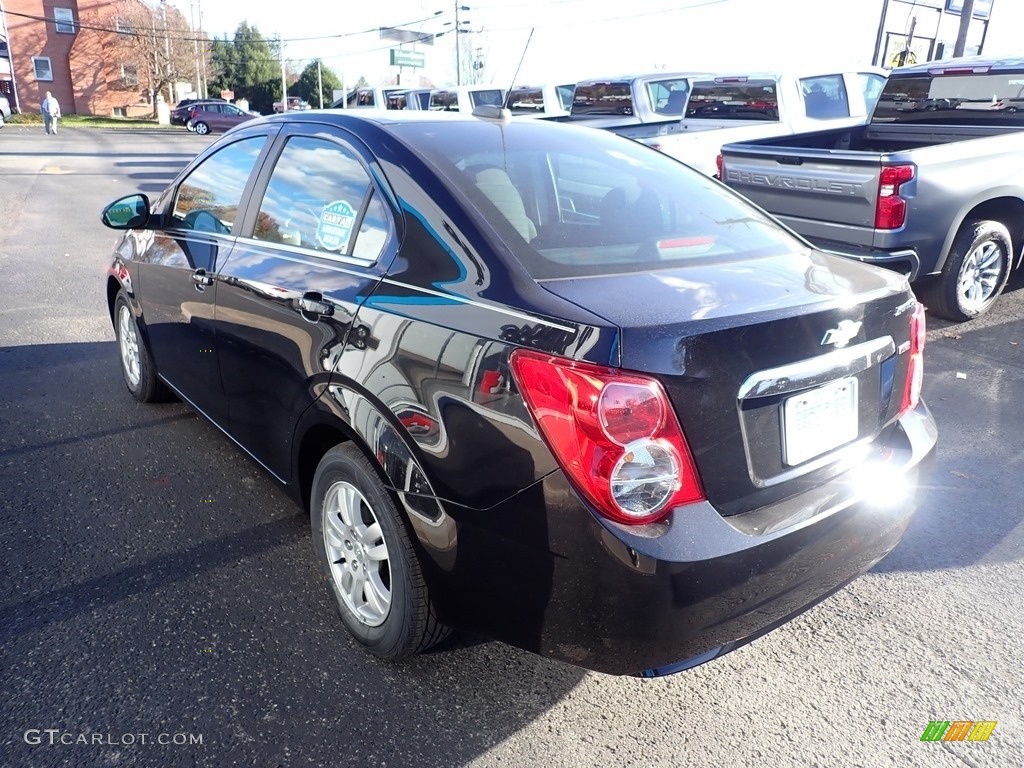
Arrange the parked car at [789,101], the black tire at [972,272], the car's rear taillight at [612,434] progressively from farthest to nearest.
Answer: the parked car at [789,101] < the black tire at [972,272] < the car's rear taillight at [612,434]

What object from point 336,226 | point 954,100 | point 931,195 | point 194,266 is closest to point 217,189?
point 194,266

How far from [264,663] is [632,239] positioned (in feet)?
5.88

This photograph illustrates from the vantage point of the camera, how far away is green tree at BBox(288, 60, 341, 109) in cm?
5747

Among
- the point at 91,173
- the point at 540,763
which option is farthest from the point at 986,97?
the point at 91,173

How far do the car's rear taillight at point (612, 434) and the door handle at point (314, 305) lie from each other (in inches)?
36.2

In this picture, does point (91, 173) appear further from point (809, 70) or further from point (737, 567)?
point (737, 567)

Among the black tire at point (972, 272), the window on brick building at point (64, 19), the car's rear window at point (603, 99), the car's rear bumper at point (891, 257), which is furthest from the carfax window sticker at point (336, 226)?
the window on brick building at point (64, 19)

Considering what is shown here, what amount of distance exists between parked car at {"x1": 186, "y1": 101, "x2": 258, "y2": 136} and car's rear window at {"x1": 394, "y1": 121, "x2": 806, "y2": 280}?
3955 cm

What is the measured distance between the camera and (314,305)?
2627 mm

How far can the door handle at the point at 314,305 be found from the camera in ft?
8.45

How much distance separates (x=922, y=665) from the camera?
8.54 ft

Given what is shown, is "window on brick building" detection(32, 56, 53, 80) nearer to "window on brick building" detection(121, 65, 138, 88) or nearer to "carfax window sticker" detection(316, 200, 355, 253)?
"window on brick building" detection(121, 65, 138, 88)

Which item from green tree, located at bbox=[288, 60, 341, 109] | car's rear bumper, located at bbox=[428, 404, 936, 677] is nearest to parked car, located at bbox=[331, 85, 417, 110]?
car's rear bumper, located at bbox=[428, 404, 936, 677]

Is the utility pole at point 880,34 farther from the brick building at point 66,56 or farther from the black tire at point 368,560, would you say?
the brick building at point 66,56
